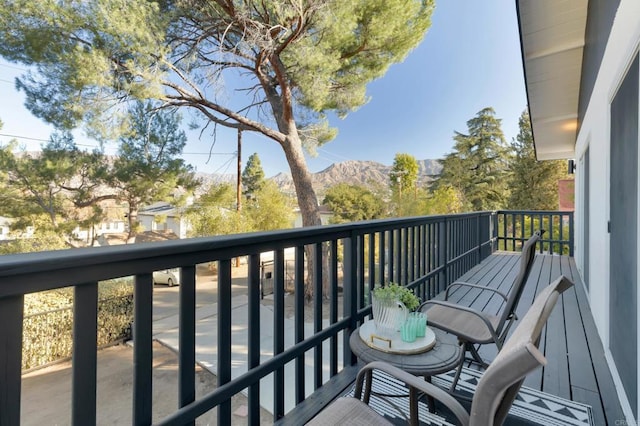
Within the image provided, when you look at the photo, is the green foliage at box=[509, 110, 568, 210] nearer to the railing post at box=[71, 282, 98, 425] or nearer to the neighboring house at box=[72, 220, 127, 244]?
the neighboring house at box=[72, 220, 127, 244]

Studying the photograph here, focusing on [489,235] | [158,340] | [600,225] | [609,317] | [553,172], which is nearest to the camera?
[609,317]

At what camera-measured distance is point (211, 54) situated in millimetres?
8227

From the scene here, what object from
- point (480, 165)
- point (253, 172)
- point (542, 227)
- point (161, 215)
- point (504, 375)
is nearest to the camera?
point (504, 375)

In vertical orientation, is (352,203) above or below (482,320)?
above

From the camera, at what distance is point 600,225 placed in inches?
113

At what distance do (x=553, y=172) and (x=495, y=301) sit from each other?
1940 centimetres

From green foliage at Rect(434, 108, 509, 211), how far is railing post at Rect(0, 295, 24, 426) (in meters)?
24.3

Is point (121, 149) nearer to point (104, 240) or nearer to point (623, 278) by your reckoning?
point (104, 240)

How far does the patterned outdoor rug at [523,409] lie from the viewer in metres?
1.71

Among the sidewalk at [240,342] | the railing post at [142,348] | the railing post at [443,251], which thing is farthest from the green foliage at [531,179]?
the railing post at [142,348]

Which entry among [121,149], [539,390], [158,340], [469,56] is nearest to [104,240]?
[121,149]

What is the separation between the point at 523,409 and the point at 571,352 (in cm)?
106

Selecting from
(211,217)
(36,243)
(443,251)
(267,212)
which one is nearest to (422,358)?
(443,251)

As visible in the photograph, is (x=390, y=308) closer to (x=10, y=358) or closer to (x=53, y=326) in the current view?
(x=10, y=358)
